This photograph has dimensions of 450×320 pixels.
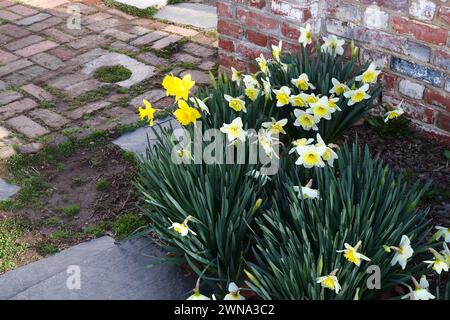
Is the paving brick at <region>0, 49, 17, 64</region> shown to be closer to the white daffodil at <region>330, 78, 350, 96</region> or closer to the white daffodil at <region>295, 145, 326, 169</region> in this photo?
the white daffodil at <region>330, 78, 350, 96</region>

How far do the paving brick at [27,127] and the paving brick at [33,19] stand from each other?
156 cm

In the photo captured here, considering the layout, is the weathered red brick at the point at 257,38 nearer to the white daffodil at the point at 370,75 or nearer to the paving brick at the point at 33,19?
the white daffodil at the point at 370,75

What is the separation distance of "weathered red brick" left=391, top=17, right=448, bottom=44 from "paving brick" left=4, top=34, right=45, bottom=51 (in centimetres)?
288

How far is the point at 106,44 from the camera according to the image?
15.8 feet

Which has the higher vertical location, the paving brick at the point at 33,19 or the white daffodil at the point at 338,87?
the white daffodil at the point at 338,87

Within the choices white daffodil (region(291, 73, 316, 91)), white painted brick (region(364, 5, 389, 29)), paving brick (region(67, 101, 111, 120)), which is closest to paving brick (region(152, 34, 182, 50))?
paving brick (region(67, 101, 111, 120))

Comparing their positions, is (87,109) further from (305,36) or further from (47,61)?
(305,36)

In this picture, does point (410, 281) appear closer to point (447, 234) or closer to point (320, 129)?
point (447, 234)

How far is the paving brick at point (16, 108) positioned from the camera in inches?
158

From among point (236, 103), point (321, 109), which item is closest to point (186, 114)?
point (236, 103)

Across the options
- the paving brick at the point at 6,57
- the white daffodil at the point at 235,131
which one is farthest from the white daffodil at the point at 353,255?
the paving brick at the point at 6,57

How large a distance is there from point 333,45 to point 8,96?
Answer: 7.13ft

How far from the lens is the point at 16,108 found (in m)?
4.07
